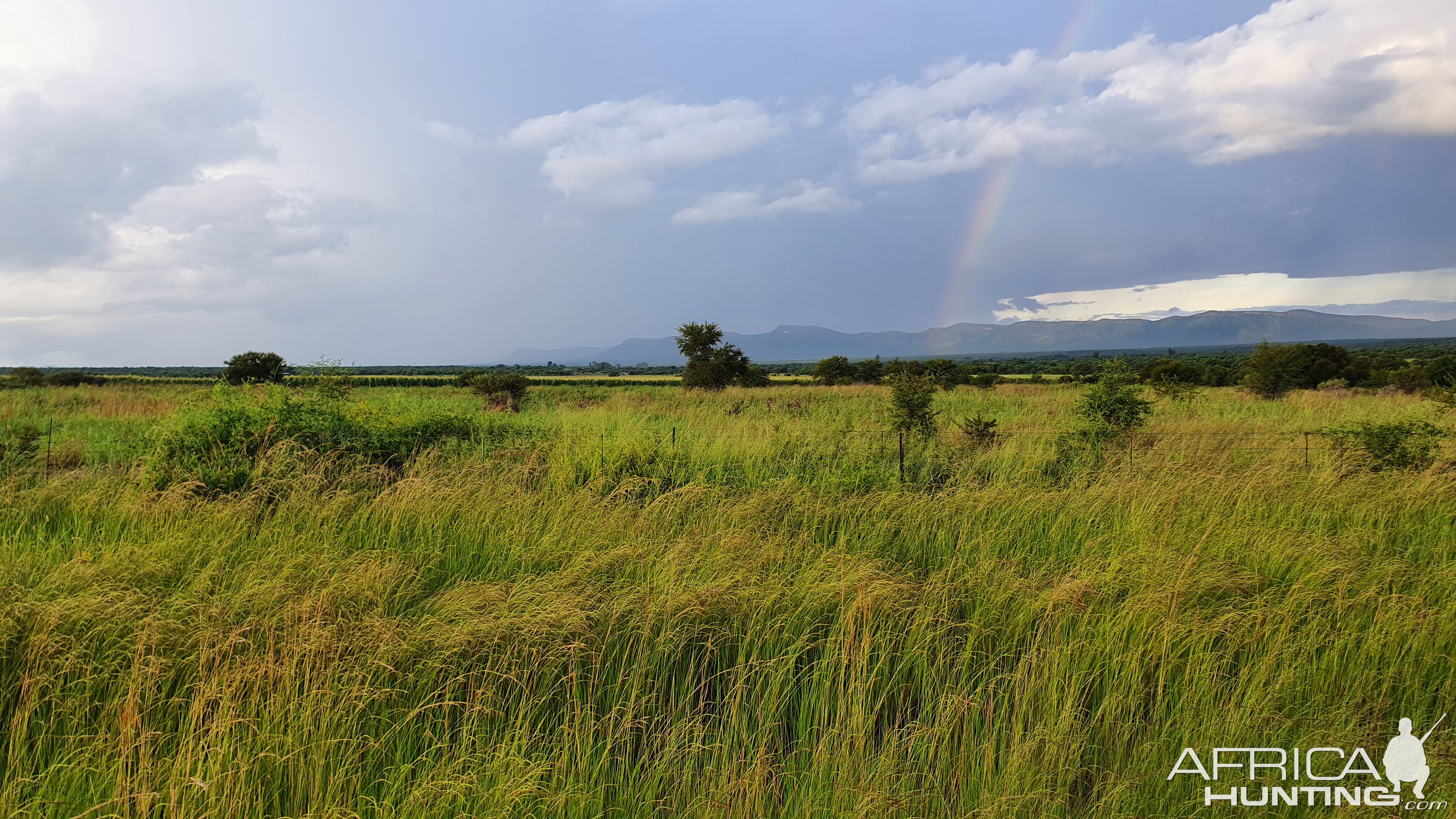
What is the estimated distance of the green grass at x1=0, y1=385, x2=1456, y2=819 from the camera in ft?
11.2

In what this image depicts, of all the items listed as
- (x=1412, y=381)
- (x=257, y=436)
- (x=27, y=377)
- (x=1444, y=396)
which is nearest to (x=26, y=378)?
(x=27, y=377)

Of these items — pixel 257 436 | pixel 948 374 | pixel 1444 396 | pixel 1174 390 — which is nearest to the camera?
pixel 257 436

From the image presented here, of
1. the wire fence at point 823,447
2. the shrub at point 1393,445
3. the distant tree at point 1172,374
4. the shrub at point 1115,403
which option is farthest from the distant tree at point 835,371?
the shrub at point 1393,445

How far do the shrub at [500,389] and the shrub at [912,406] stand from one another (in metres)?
17.7

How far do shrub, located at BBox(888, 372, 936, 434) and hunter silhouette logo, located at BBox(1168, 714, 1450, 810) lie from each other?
34.2 ft

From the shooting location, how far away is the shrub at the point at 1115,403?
13484 mm

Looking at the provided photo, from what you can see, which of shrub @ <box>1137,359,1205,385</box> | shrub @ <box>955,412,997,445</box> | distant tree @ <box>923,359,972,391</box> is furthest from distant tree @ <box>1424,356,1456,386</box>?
shrub @ <box>955,412,997,445</box>

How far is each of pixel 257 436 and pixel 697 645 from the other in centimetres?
890

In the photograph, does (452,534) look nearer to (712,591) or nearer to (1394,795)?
(712,591)

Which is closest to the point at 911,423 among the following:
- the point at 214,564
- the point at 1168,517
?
the point at 1168,517

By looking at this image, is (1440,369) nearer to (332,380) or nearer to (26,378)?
(332,380)

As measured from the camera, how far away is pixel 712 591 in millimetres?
5184

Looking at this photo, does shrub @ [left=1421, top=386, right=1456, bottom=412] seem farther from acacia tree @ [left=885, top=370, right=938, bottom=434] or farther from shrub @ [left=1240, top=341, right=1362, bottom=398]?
shrub @ [left=1240, top=341, right=1362, bottom=398]

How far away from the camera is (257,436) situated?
1009cm
